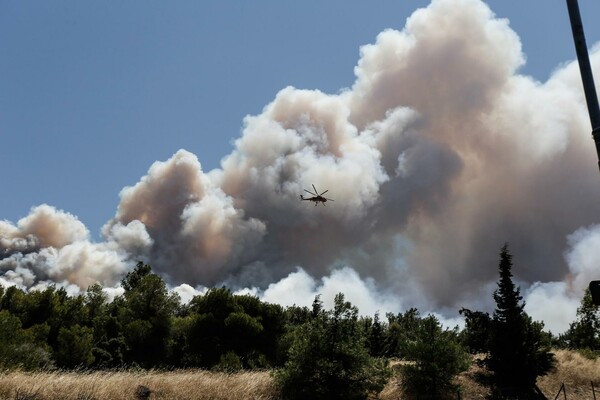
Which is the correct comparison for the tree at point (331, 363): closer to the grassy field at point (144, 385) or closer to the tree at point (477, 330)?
the grassy field at point (144, 385)

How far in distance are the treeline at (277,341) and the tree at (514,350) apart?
2.1 inches

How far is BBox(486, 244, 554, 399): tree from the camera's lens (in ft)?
83.4

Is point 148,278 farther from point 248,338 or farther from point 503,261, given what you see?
point 503,261

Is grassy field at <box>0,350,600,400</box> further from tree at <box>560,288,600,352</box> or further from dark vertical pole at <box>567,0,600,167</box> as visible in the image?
tree at <box>560,288,600,352</box>

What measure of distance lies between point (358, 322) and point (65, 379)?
1131 centimetres

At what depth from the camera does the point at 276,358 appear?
51.4 meters

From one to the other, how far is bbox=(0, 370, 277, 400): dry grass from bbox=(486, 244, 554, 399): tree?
1332cm

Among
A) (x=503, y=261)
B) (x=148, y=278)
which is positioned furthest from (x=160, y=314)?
(x=503, y=261)

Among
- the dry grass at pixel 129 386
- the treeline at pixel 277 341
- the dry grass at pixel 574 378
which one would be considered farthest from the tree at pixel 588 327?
the dry grass at pixel 129 386

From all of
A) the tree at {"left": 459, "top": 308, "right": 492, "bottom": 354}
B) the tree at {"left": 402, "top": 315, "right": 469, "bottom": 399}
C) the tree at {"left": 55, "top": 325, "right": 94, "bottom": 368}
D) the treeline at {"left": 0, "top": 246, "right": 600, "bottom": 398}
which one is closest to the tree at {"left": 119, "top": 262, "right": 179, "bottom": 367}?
the treeline at {"left": 0, "top": 246, "right": 600, "bottom": 398}

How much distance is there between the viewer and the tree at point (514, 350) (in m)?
25.4

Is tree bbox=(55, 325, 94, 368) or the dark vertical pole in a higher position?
the dark vertical pole

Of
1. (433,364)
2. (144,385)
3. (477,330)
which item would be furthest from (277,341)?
(144,385)

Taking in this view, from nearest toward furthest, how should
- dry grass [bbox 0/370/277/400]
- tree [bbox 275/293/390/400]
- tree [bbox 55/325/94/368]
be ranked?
1. dry grass [bbox 0/370/277/400]
2. tree [bbox 275/293/390/400]
3. tree [bbox 55/325/94/368]
